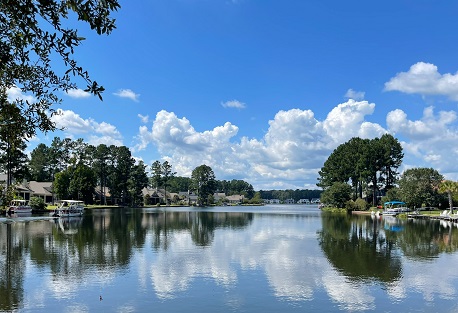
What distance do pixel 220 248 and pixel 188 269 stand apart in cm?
851

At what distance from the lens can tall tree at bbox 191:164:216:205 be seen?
161375mm

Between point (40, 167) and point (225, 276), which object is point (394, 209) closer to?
point (225, 276)

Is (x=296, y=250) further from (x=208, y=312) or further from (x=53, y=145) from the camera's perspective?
(x=53, y=145)

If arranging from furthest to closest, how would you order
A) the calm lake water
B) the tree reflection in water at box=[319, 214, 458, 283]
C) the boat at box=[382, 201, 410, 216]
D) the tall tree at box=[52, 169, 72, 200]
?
the tall tree at box=[52, 169, 72, 200] < the boat at box=[382, 201, 410, 216] < the tree reflection in water at box=[319, 214, 458, 283] < the calm lake water

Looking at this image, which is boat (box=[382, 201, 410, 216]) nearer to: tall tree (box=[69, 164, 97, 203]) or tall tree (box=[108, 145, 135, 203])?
tall tree (box=[69, 164, 97, 203])

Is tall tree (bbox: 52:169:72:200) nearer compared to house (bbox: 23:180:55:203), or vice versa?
tall tree (bbox: 52:169:72:200)

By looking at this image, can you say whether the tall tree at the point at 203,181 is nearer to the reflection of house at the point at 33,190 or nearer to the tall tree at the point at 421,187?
the reflection of house at the point at 33,190

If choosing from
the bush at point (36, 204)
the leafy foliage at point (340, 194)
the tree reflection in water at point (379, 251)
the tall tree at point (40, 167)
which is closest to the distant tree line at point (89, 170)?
the tall tree at point (40, 167)

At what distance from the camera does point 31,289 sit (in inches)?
680

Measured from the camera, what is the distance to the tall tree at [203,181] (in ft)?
529

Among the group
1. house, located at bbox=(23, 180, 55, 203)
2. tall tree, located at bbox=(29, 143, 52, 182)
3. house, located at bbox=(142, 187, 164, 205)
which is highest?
tall tree, located at bbox=(29, 143, 52, 182)

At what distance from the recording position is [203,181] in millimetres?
161750

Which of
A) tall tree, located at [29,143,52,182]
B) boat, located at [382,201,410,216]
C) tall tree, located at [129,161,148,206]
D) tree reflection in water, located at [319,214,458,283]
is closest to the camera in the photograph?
tree reflection in water, located at [319,214,458,283]

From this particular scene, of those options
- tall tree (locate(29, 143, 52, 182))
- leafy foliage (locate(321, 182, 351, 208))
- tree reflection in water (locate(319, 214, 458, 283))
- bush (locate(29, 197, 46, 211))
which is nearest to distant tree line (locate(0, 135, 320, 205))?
tall tree (locate(29, 143, 52, 182))
